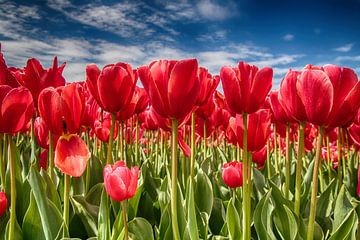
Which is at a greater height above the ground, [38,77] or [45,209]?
[38,77]

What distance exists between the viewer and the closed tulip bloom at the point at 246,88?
1.43 meters

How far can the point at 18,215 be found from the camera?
1.86m

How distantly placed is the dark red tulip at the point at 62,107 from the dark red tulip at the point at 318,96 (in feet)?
2.62

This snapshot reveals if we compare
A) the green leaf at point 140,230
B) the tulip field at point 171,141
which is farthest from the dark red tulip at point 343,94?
the green leaf at point 140,230

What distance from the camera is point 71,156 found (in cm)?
136

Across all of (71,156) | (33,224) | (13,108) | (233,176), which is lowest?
(33,224)

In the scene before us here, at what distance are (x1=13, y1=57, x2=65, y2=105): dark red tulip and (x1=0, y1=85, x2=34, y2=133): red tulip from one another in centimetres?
42

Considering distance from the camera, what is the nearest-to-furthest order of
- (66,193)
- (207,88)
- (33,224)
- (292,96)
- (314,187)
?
(314,187)
(292,96)
(66,193)
(33,224)
(207,88)

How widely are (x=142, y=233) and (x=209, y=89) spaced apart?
725mm

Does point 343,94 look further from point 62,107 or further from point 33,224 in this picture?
point 33,224

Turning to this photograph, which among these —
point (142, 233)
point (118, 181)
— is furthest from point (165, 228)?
point (118, 181)

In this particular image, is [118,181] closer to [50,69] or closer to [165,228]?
[165,228]

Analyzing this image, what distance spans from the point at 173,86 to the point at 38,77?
2.83 feet

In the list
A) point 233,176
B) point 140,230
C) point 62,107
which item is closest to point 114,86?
point 62,107
